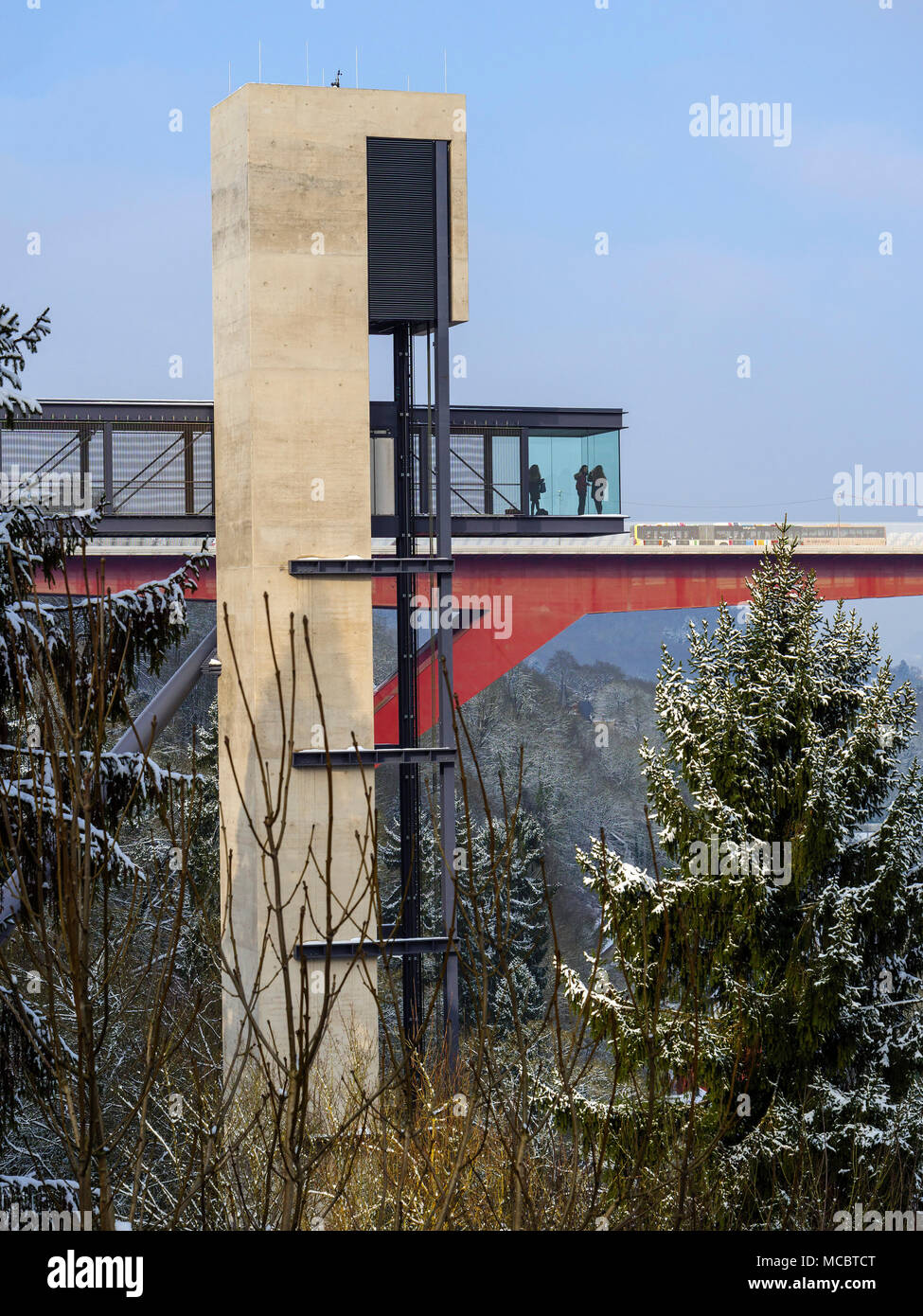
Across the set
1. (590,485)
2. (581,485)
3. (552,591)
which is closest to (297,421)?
(581,485)

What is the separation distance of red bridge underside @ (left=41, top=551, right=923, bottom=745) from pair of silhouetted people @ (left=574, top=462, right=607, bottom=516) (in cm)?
689

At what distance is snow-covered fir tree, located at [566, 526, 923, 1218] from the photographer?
50.7ft

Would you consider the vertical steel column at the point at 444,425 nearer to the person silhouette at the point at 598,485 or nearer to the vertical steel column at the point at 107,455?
the person silhouette at the point at 598,485

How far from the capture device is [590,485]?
2272 centimetres

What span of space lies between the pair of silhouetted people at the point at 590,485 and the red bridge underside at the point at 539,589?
22.6 feet

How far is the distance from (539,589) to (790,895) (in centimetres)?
1449

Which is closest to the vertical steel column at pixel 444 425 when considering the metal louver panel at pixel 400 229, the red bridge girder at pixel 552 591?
the metal louver panel at pixel 400 229

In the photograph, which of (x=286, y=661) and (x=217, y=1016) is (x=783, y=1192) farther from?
(x=217, y=1016)

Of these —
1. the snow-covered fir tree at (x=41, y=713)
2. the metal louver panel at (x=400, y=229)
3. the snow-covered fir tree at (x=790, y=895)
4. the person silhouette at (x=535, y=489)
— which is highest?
the metal louver panel at (x=400, y=229)

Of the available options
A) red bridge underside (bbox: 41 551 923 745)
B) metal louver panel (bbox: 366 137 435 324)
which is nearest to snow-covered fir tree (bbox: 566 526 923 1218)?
metal louver panel (bbox: 366 137 435 324)

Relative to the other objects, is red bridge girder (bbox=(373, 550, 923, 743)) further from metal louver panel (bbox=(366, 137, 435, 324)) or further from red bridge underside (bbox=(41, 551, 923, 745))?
metal louver panel (bbox=(366, 137, 435, 324))

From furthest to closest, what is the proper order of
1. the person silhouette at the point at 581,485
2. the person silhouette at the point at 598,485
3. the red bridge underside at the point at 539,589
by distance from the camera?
the red bridge underside at the point at 539,589, the person silhouette at the point at 598,485, the person silhouette at the point at 581,485

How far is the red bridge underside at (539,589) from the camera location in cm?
2923

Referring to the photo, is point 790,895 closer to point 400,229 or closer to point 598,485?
point 598,485
